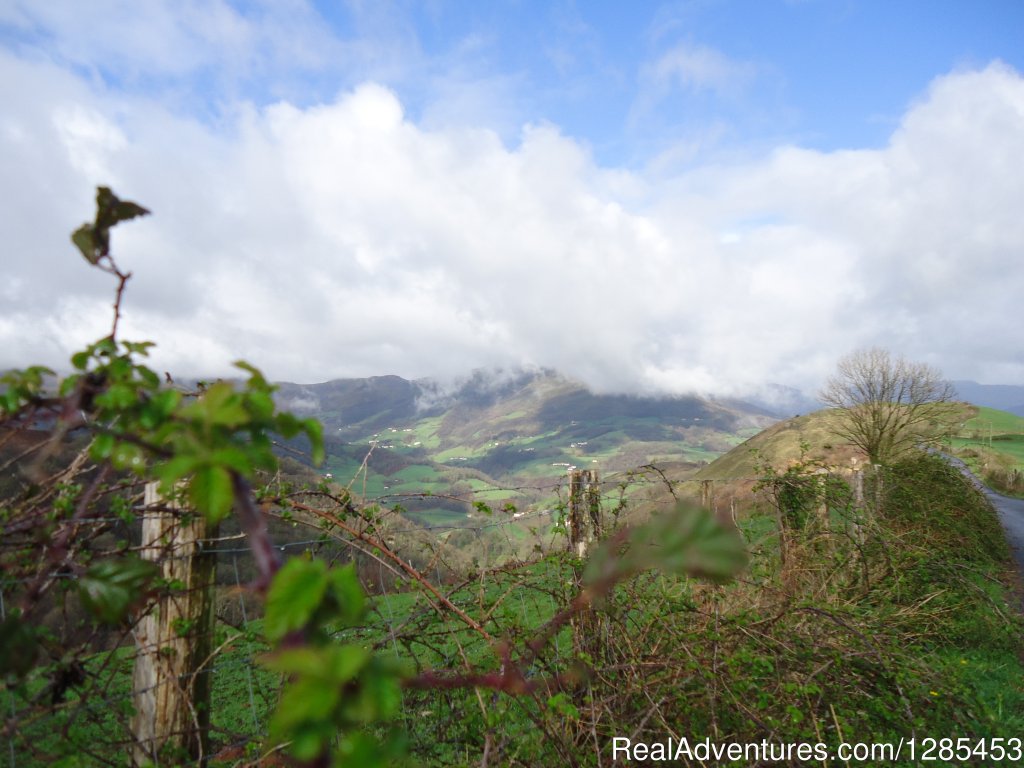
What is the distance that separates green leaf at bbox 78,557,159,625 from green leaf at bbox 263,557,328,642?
1.97 ft

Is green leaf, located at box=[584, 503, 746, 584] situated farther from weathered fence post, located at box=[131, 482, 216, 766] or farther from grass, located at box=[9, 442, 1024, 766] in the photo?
weathered fence post, located at box=[131, 482, 216, 766]

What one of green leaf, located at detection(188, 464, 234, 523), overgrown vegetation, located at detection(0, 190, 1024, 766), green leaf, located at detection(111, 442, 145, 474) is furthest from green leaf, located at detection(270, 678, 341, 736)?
green leaf, located at detection(111, 442, 145, 474)

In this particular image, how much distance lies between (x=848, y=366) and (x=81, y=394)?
2806 centimetres

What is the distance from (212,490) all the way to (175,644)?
261 centimetres

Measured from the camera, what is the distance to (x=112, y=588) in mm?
953

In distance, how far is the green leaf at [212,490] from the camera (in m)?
0.67

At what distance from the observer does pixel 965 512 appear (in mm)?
11617

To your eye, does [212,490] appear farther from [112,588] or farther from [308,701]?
[112,588]

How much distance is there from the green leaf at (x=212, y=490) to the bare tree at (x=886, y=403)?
2205 cm

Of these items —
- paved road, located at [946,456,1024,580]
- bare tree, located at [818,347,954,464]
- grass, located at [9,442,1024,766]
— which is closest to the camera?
grass, located at [9,442,1024,766]

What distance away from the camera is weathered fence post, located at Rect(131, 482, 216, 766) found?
2559mm

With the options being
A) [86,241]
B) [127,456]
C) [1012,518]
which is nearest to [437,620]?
[127,456]

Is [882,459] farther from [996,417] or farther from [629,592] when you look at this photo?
[996,417]

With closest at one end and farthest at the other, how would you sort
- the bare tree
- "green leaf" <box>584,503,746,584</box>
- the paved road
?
"green leaf" <box>584,503,746,584</box> < the paved road < the bare tree
